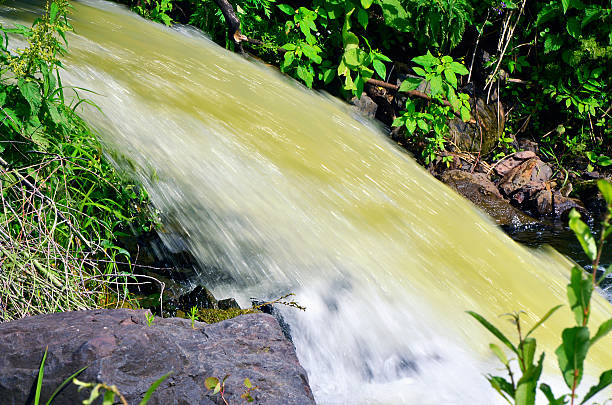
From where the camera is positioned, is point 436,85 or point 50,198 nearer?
point 50,198

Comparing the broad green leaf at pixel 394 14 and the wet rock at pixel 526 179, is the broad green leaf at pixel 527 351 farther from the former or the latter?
the broad green leaf at pixel 394 14

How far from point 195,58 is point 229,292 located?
2342 mm

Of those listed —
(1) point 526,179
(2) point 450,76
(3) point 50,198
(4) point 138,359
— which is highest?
(2) point 450,76

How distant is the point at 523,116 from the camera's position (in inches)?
239

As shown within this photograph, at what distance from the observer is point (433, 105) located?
5.34m

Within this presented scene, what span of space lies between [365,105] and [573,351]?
4543 millimetres

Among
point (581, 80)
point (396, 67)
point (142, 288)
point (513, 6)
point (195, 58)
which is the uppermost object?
point (513, 6)

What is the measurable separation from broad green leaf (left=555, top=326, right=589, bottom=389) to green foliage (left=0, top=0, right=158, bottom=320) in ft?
5.72

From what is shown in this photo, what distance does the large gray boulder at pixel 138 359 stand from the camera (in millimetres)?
1545

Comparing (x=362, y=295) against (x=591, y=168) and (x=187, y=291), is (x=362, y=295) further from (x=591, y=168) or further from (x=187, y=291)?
(x=591, y=168)

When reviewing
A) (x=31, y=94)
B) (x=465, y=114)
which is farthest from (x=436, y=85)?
(x=31, y=94)

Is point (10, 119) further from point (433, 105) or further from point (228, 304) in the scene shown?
point (433, 105)

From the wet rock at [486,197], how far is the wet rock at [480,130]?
547 mm

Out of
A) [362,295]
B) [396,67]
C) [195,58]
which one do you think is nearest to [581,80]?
[396,67]
